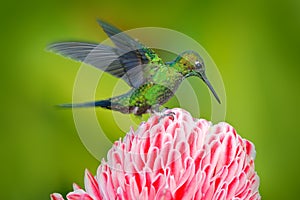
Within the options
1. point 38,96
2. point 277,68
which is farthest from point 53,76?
point 277,68

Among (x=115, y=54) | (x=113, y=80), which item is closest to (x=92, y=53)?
(x=115, y=54)

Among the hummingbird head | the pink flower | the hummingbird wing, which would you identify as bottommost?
the pink flower

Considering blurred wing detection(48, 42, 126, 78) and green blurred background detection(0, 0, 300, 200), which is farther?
green blurred background detection(0, 0, 300, 200)

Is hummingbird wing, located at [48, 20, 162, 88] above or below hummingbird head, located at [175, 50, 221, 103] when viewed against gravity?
above

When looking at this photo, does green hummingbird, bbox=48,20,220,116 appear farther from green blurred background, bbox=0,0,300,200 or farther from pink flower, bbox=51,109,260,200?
green blurred background, bbox=0,0,300,200

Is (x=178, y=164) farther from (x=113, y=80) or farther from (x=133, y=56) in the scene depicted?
(x=113, y=80)

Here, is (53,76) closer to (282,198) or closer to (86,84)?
(86,84)

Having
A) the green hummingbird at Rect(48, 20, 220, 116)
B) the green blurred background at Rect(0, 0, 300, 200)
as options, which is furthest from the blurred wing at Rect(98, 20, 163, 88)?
the green blurred background at Rect(0, 0, 300, 200)
